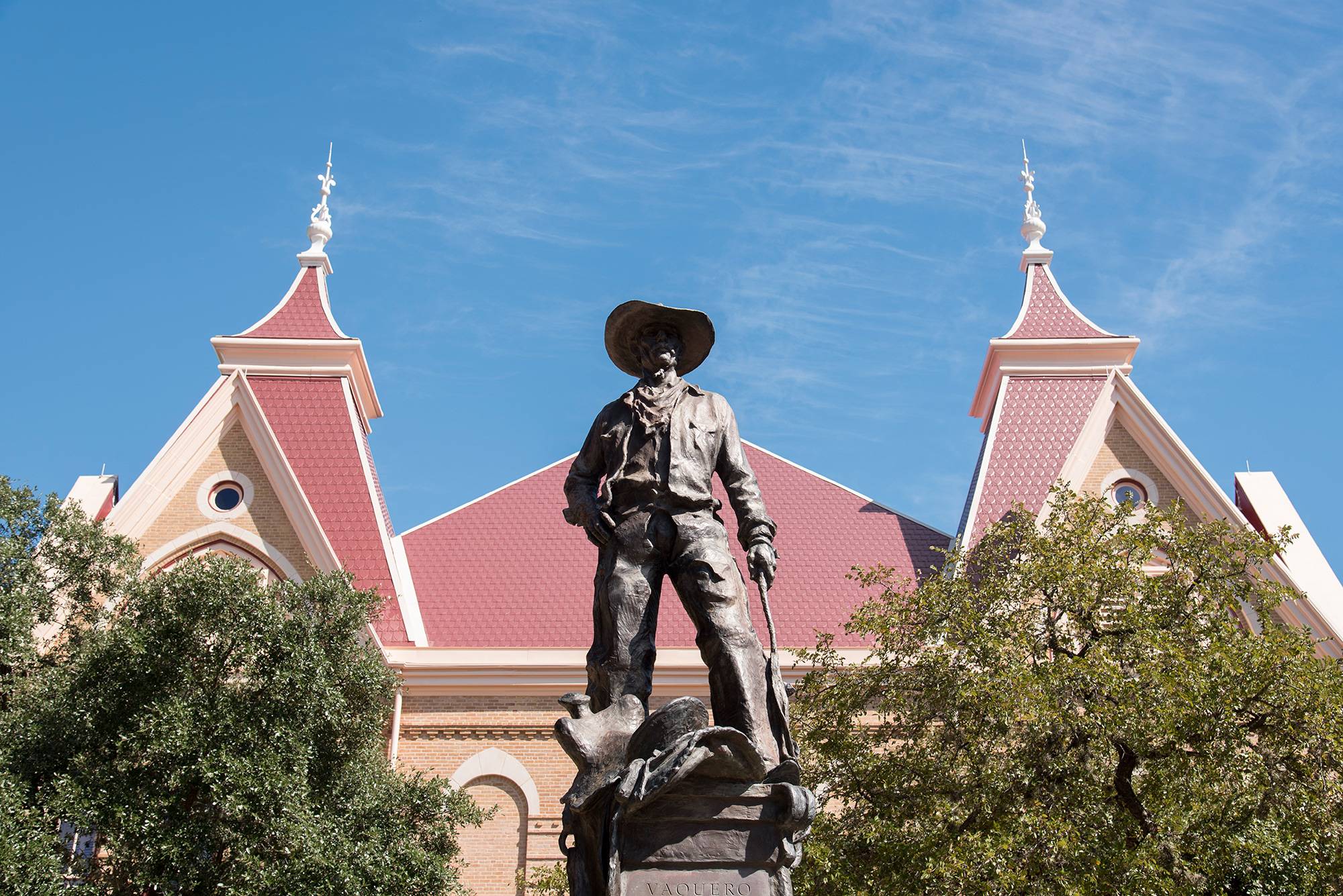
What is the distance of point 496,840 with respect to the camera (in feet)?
60.3

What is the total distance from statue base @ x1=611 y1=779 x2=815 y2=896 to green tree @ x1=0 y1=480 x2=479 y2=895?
26.3ft

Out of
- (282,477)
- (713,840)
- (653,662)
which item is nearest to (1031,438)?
→ (282,477)

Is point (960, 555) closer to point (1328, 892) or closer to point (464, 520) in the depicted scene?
point (1328, 892)

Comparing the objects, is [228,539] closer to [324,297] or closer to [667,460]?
[324,297]

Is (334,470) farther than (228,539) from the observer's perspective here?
Yes

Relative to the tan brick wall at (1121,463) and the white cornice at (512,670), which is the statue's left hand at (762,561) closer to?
the white cornice at (512,670)

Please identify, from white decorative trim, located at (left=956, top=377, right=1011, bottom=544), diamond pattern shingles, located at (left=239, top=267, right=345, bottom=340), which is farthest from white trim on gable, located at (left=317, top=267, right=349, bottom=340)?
white decorative trim, located at (left=956, top=377, right=1011, bottom=544)

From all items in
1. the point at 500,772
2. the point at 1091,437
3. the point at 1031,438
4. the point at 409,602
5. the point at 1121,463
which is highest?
the point at 1031,438

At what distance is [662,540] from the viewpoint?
21.2ft

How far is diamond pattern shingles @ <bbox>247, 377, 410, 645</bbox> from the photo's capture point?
2025 centimetres

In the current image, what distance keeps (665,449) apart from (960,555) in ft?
30.8

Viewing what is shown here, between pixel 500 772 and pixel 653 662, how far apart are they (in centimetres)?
1361

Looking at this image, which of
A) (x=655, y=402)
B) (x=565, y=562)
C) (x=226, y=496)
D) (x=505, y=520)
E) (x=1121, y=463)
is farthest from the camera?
(x=505, y=520)

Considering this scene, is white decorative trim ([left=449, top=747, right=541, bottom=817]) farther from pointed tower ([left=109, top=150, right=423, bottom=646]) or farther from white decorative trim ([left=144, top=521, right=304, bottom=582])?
white decorative trim ([left=144, top=521, right=304, bottom=582])
